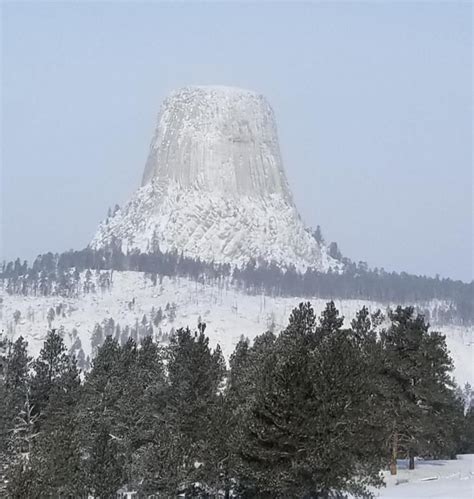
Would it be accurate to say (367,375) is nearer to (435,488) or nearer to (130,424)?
(435,488)

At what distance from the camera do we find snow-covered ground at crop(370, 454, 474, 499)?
44.8 meters

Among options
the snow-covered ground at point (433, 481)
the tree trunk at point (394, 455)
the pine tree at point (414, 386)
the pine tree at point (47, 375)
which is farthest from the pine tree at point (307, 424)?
the pine tree at point (47, 375)

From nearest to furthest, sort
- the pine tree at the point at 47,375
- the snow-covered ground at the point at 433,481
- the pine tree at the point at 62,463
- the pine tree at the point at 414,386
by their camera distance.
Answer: the pine tree at the point at 62,463
the snow-covered ground at the point at 433,481
the pine tree at the point at 414,386
the pine tree at the point at 47,375

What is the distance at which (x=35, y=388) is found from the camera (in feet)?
216

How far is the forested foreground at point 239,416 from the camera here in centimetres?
3569

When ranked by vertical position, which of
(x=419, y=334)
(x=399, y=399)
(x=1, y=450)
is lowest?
(x=1, y=450)

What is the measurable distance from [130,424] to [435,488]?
1729cm

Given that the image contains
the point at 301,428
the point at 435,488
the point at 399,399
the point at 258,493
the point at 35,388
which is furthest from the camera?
the point at 35,388

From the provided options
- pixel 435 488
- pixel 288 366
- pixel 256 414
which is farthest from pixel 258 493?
pixel 435 488

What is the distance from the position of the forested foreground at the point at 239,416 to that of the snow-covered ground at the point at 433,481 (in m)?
1.56

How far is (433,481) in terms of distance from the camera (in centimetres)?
5234

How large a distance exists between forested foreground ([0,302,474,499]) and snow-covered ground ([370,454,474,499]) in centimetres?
156

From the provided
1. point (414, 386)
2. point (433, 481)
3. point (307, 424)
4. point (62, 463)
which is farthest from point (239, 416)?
point (433, 481)

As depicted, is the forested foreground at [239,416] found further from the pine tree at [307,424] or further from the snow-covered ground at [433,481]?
the snow-covered ground at [433,481]
